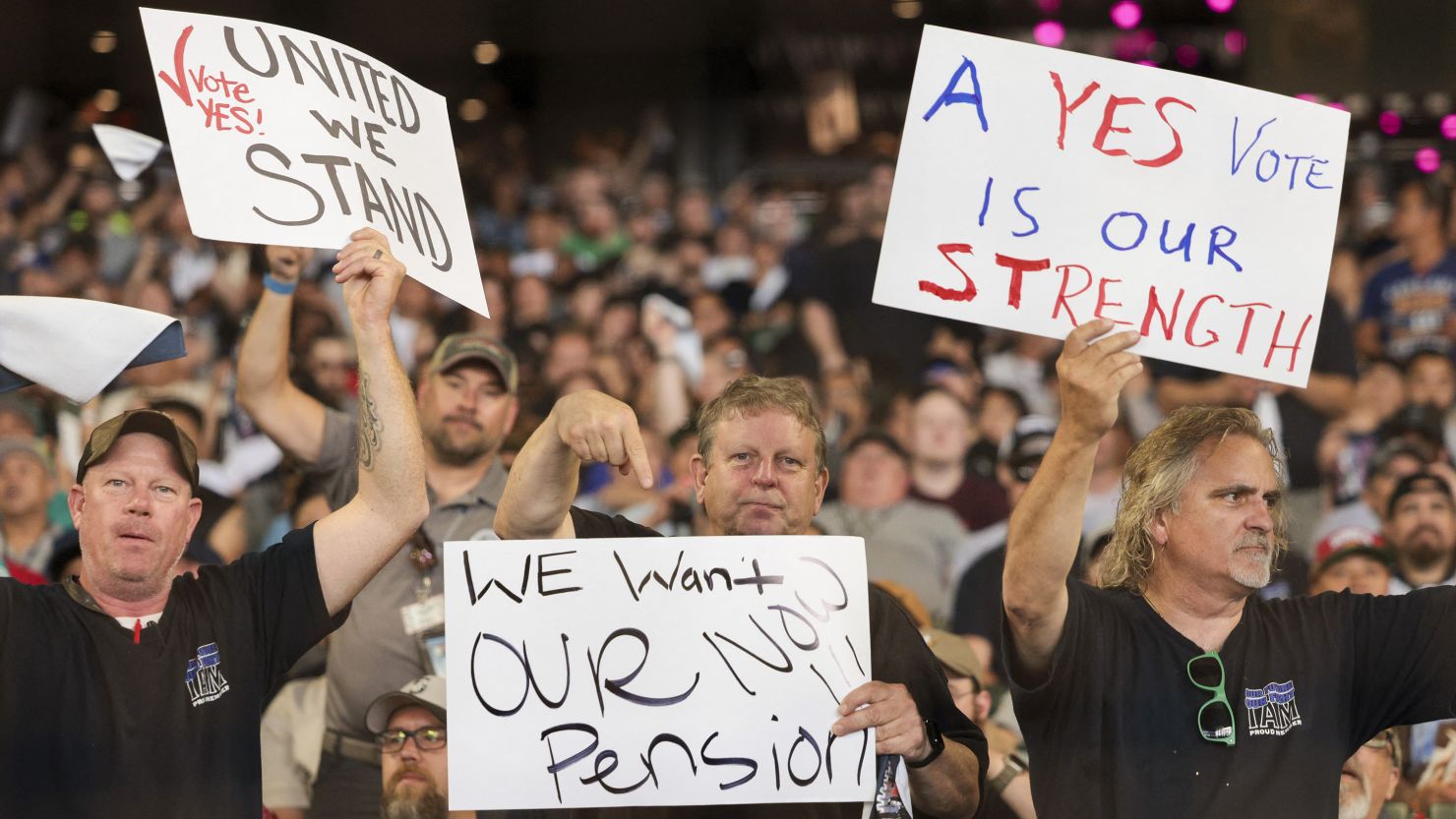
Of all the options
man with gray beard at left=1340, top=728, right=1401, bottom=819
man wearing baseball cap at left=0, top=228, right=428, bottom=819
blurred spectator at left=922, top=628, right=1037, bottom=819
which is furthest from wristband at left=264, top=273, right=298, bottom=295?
man with gray beard at left=1340, top=728, right=1401, bottom=819

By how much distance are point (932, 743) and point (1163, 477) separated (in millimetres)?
720

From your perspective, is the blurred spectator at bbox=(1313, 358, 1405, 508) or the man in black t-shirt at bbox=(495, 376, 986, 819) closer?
the man in black t-shirt at bbox=(495, 376, 986, 819)

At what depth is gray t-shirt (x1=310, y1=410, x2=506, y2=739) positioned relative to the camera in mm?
4730

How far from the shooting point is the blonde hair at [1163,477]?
344 centimetres

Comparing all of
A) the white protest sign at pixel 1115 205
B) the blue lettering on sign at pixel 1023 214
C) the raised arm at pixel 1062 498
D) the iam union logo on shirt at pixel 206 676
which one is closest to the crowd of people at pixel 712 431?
the raised arm at pixel 1062 498

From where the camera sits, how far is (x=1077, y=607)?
10.5 feet

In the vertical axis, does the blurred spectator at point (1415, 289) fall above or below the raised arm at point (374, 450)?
above

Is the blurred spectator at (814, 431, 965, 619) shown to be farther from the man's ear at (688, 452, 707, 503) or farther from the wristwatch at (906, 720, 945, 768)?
the wristwatch at (906, 720, 945, 768)

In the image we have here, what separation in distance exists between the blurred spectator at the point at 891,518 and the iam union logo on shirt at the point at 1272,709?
2766 millimetres

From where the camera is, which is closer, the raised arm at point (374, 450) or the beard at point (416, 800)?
the raised arm at point (374, 450)

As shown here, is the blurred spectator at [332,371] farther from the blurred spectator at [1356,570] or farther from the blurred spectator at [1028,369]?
the blurred spectator at [1356,570]

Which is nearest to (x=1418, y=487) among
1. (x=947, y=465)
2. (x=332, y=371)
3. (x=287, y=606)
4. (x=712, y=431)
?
(x=947, y=465)

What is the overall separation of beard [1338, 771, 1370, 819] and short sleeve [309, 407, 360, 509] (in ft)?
8.95

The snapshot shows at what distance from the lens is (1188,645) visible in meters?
3.29
